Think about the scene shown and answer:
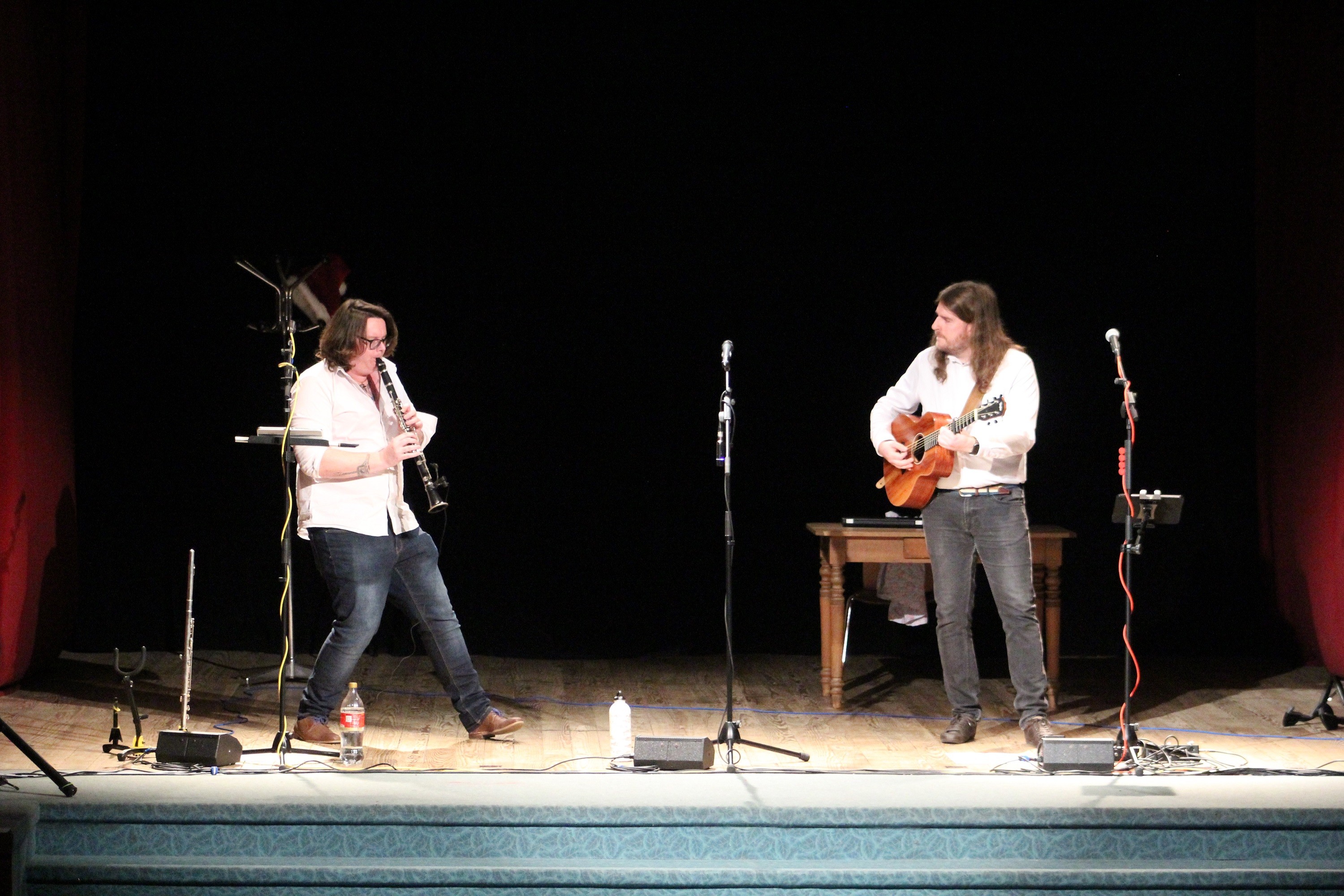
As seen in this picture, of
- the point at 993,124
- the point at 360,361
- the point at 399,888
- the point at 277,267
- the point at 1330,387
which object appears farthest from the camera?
the point at 993,124

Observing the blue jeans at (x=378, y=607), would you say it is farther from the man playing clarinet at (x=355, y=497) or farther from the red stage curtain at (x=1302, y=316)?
the red stage curtain at (x=1302, y=316)

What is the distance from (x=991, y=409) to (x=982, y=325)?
321mm

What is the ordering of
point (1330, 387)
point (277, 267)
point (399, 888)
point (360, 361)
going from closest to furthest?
point (399, 888)
point (360, 361)
point (277, 267)
point (1330, 387)

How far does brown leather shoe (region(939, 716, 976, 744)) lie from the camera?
4926 mm

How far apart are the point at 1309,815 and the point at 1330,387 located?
2.81m

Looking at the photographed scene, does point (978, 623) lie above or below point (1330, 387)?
below

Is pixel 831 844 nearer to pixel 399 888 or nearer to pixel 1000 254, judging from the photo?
pixel 399 888

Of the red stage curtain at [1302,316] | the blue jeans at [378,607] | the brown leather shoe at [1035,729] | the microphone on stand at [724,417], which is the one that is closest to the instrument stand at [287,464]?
the blue jeans at [378,607]

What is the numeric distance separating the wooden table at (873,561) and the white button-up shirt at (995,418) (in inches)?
29.6

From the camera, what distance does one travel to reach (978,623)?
6941 mm

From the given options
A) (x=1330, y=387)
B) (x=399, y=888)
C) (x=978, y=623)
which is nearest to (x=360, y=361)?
(x=399, y=888)

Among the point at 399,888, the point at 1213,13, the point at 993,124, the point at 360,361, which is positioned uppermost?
the point at 1213,13

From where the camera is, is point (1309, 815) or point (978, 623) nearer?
point (1309, 815)

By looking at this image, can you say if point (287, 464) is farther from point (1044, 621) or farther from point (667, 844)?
point (1044, 621)
